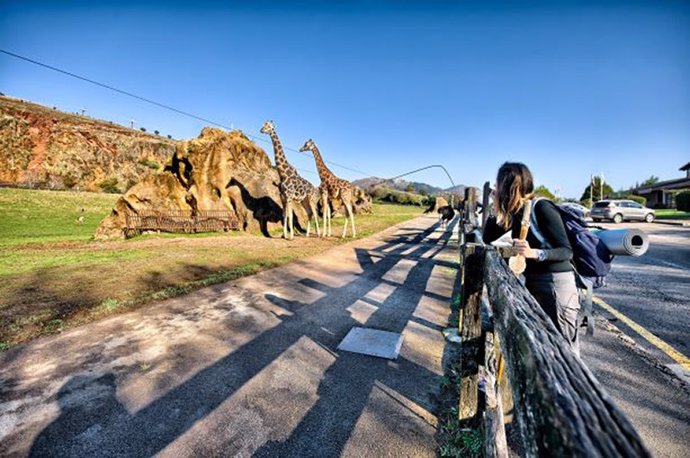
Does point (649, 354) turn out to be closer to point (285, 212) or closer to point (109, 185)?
point (285, 212)

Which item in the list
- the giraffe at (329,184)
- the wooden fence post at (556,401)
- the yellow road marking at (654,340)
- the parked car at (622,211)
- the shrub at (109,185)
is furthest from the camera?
the shrub at (109,185)

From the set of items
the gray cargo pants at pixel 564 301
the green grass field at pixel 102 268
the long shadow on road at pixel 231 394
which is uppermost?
the gray cargo pants at pixel 564 301

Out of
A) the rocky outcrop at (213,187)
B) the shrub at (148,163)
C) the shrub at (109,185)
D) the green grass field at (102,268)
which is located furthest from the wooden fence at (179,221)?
the shrub at (148,163)

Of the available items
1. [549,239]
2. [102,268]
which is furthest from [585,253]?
[102,268]

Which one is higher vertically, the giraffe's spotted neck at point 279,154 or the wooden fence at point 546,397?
the giraffe's spotted neck at point 279,154

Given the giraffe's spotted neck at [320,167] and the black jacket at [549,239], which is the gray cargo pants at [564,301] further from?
the giraffe's spotted neck at [320,167]

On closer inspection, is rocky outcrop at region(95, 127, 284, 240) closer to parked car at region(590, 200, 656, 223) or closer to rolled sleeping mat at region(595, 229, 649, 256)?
rolled sleeping mat at region(595, 229, 649, 256)

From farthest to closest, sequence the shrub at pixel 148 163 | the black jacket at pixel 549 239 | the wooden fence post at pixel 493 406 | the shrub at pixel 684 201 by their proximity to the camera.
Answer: the shrub at pixel 148 163 < the shrub at pixel 684 201 < the black jacket at pixel 549 239 < the wooden fence post at pixel 493 406

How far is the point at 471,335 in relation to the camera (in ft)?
8.39

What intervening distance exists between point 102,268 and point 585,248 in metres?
8.43

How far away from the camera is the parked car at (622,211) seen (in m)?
21.9

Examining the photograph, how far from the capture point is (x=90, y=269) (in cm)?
692

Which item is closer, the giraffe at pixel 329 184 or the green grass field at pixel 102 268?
the green grass field at pixel 102 268

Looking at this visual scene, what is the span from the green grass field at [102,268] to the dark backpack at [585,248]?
5484 mm
